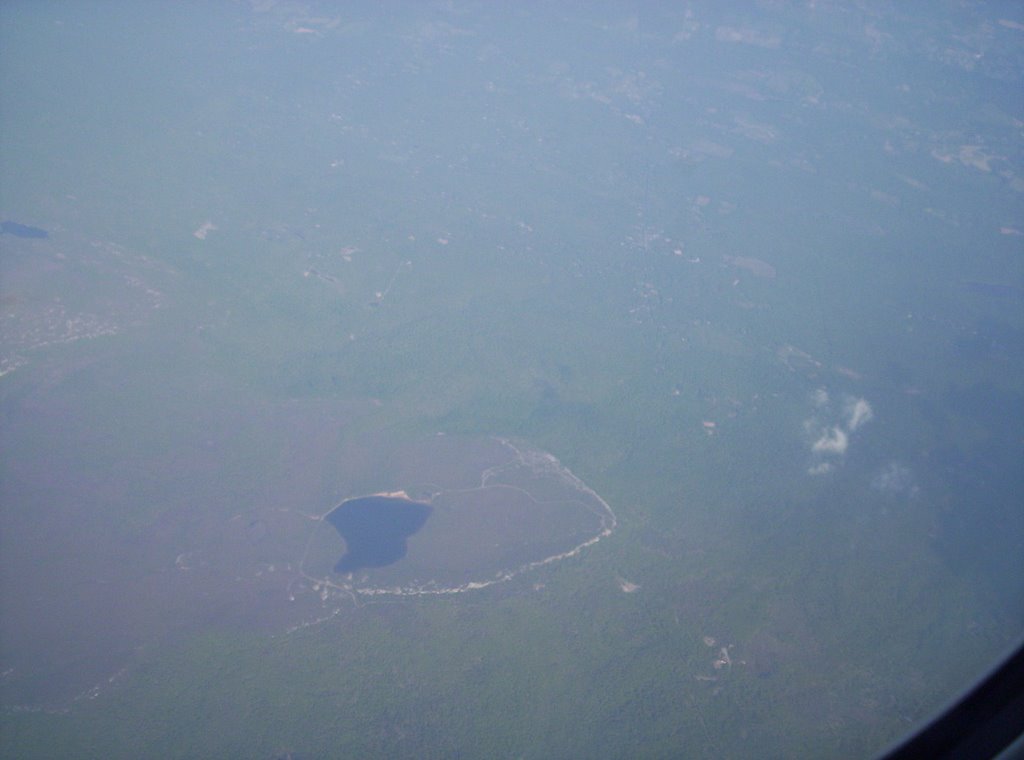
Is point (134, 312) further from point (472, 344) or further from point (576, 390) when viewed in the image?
point (576, 390)

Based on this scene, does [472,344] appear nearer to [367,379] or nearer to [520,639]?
[367,379]

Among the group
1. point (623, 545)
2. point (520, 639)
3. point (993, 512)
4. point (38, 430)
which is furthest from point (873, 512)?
point (38, 430)

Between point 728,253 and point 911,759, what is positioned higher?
point 911,759

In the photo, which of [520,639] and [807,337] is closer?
[520,639]

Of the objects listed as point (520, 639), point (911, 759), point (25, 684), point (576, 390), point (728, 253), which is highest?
point (911, 759)

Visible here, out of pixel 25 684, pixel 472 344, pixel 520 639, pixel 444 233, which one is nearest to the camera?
pixel 25 684

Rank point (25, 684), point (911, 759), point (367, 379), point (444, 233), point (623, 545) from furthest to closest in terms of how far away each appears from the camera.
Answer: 1. point (444, 233)
2. point (367, 379)
3. point (623, 545)
4. point (25, 684)
5. point (911, 759)
